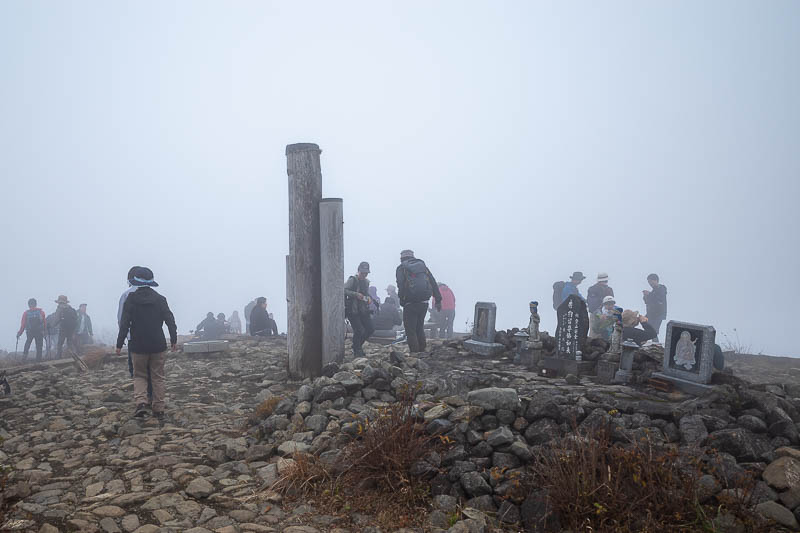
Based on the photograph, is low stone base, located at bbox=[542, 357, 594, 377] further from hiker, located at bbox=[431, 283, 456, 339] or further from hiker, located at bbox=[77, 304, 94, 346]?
hiker, located at bbox=[77, 304, 94, 346]

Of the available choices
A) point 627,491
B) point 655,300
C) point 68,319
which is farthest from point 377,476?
point 68,319

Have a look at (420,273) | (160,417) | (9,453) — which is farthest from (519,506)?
(420,273)

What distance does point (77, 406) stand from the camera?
23.6 feet

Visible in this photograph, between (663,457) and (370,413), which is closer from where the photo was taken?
(663,457)

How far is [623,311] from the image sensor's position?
409 inches

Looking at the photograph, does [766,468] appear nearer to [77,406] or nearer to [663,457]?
[663,457]

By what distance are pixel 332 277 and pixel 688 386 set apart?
218 inches

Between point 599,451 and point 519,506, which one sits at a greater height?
point 599,451

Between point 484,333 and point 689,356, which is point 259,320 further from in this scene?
point 689,356

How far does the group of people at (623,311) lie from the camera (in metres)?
10.1

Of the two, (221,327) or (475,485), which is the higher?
(221,327)

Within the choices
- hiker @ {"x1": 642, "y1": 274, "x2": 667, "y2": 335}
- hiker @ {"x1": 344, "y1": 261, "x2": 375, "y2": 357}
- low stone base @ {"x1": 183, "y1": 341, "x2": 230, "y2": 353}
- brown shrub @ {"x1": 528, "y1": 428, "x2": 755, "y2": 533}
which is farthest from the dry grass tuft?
hiker @ {"x1": 642, "y1": 274, "x2": 667, "y2": 335}

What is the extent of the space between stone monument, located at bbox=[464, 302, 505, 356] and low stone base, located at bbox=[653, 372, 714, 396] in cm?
332

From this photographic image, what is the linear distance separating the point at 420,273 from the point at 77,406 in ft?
20.2
